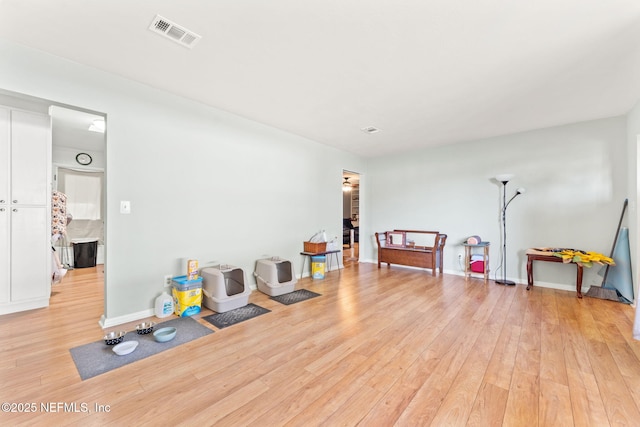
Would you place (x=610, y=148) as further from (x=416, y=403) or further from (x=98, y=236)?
(x=98, y=236)

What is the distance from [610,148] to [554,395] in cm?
386

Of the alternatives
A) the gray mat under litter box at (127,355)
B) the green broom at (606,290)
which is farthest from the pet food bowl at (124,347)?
the green broom at (606,290)

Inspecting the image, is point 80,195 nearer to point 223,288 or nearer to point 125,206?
point 125,206

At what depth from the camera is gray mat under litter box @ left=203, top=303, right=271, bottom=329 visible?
8.70 feet

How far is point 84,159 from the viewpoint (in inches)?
212

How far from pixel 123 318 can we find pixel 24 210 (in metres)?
1.73

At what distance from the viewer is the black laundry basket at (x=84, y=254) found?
521cm

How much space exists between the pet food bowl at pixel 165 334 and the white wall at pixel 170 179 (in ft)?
2.18

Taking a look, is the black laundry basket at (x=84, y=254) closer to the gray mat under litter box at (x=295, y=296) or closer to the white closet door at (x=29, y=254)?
the white closet door at (x=29, y=254)

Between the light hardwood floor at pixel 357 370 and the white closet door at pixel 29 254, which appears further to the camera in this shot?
the white closet door at pixel 29 254

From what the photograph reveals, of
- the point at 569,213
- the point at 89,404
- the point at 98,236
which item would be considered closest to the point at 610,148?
the point at 569,213

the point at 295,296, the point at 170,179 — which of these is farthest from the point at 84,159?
the point at 295,296

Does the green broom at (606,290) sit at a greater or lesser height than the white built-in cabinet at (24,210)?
lesser

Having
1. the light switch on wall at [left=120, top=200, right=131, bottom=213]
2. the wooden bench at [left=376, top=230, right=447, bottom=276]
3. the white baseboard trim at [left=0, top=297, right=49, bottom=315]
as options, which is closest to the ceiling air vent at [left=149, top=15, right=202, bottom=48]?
the light switch on wall at [left=120, top=200, right=131, bottom=213]
